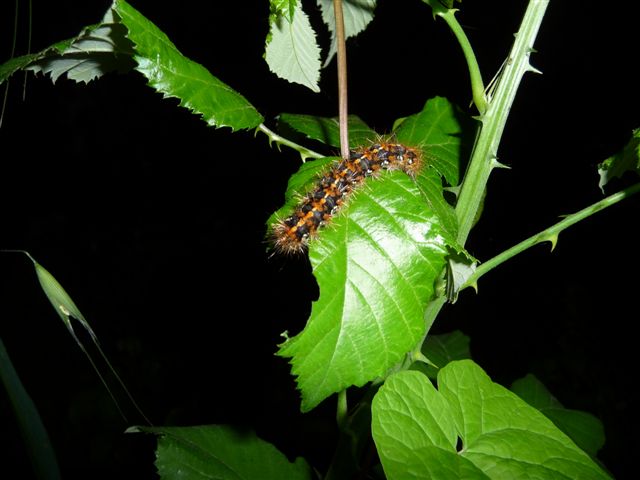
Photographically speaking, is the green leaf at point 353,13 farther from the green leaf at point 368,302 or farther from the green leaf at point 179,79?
the green leaf at point 368,302

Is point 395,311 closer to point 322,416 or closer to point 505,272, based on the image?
point 322,416

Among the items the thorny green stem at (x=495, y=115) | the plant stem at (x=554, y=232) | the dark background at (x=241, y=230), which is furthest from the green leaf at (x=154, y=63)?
the dark background at (x=241, y=230)

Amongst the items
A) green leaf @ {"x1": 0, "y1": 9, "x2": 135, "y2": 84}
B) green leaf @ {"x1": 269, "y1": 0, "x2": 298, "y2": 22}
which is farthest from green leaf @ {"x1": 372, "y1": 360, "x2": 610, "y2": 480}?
green leaf @ {"x1": 0, "y1": 9, "x2": 135, "y2": 84}

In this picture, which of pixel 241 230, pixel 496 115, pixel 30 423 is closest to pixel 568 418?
pixel 496 115

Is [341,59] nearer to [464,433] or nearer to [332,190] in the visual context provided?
[332,190]

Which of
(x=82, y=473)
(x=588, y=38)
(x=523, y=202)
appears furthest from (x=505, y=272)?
(x=82, y=473)

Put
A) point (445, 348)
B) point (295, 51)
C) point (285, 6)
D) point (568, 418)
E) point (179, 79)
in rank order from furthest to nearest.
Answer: point (445, 348) < point (568, 418) < point (295, 51) < point (179, 79) < point (285, 6)
